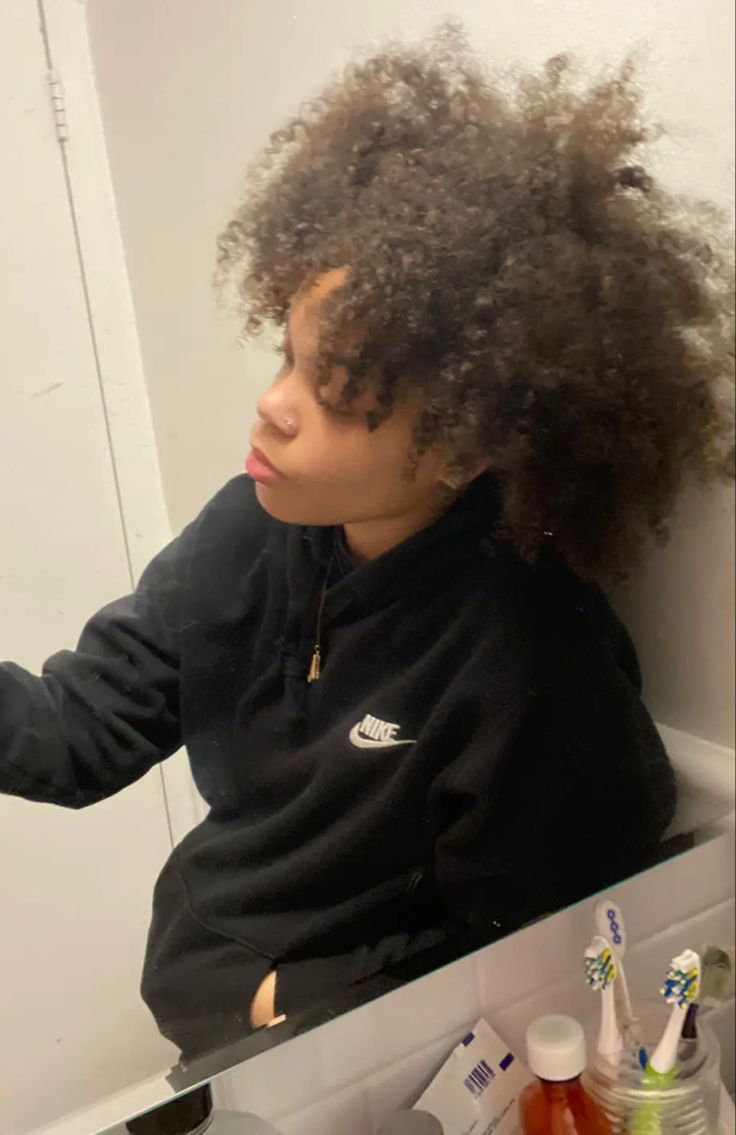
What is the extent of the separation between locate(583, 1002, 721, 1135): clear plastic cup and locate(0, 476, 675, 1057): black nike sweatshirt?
0.10 m

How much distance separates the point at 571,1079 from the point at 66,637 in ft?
1.25

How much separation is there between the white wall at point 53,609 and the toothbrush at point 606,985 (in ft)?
0.81

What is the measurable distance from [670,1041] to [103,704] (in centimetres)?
38

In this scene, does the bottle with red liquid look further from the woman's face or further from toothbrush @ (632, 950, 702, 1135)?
the woman's face

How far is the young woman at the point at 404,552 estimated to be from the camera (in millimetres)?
527

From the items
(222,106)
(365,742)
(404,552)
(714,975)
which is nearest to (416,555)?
(404,552)

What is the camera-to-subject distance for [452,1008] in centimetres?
64

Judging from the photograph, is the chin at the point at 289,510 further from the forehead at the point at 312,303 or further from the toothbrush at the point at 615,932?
the toothbrush at the point at 615,932

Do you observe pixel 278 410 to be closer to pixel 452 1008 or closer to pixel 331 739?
pixel 331 739

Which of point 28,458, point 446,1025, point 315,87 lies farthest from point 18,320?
point 446,1025

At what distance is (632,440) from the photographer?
0.62 m

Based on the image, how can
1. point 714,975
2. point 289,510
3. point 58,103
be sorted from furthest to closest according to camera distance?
1. point 714,975
2. point 289,510
3. point 58,103

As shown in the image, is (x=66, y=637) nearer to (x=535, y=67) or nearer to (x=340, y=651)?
(x=340, y=651)

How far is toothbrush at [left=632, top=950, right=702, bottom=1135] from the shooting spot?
1.92 ft
